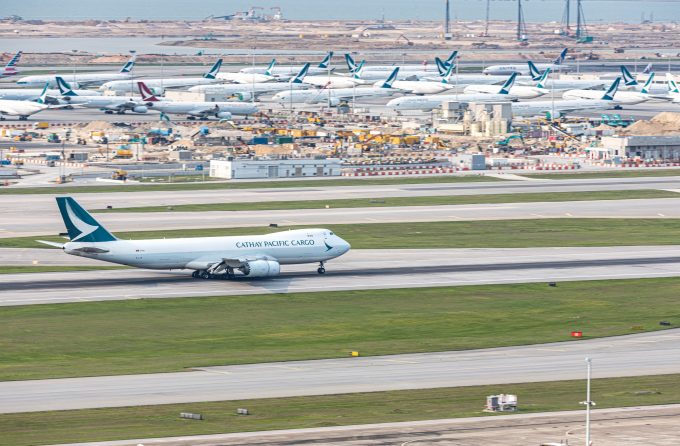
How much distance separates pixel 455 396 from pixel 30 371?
23.9m

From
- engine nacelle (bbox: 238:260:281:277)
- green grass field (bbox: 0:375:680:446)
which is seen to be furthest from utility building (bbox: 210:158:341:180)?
green grass field (bbox: 0:375:680:446)

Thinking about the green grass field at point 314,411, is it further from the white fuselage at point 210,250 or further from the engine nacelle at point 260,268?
the white fuselage at point 210,250

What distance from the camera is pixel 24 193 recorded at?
6422 inches

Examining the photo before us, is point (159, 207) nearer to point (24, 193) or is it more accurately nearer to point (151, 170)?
point (24, 193)

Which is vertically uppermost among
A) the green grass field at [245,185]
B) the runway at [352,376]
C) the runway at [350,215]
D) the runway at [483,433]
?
the green grass field at [245,185]

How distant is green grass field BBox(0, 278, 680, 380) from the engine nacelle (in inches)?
233

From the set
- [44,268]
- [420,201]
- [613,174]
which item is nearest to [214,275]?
[44,268]

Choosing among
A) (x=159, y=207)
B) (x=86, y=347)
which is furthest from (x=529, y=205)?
(x=86, y=347)

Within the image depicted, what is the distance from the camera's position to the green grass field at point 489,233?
127 metres

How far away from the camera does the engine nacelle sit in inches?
4178

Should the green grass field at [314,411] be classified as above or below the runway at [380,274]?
below

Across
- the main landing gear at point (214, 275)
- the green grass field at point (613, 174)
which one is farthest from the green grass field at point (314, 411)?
the green grass field at point (613, 174)

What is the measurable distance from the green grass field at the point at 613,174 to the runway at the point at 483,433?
124 m

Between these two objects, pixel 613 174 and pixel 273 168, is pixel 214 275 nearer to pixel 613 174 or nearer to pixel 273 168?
pixel 273 168
